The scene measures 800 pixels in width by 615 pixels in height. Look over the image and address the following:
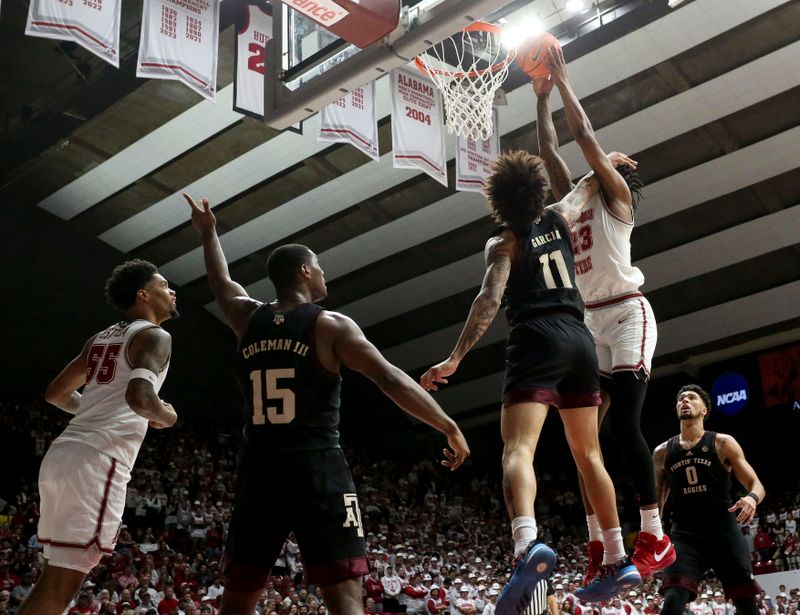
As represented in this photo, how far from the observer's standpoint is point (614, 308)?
584cm

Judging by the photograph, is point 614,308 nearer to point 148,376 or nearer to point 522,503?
point 522,503

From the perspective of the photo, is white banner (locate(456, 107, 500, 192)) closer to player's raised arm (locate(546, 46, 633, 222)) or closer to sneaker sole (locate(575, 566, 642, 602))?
player's raised arm (locate(546, 46, 633, 222))

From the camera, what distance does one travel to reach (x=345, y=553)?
149 inches

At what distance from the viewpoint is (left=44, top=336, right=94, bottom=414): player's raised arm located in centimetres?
527

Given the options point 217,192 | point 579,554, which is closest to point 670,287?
point 579,554

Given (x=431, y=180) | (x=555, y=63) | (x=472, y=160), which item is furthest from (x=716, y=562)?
(x=431, y=180)

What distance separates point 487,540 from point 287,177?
37.0ft

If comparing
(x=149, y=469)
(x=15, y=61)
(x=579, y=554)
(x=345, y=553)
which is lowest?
(x=345, y=553)

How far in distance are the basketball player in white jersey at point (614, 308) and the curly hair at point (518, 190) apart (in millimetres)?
387

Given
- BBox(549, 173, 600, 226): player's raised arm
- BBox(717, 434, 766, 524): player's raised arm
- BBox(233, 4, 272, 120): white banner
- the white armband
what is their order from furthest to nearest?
BBox(233, 4, 272, 120): white banner
BBox(717, 434, 766, 524): player's raised arm
BBox(549, 173, 600, 226): player's raised arm
the white armband

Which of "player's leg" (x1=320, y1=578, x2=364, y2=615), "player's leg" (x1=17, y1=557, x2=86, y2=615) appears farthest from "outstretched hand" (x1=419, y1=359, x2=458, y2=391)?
"player's leg" (x1=17, y1=557, x2=86, y2=615)

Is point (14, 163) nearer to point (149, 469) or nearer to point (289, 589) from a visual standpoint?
point (149, 469)

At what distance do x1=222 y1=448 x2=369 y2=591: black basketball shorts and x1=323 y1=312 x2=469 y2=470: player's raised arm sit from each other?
400 millimetres

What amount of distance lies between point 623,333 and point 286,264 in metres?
2.39
